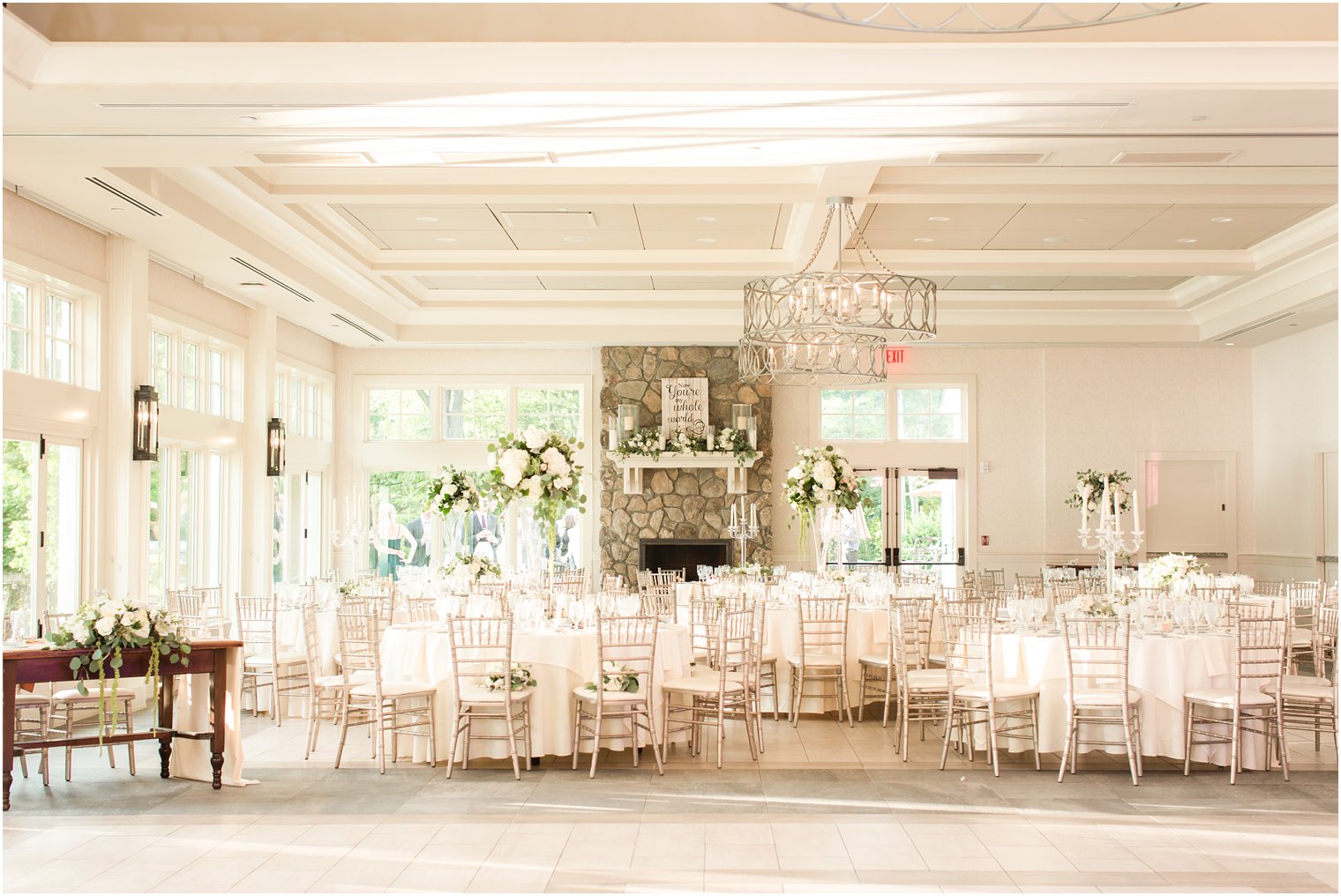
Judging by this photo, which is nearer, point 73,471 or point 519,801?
point 519,801

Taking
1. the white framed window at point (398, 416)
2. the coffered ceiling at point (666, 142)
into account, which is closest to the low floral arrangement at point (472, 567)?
the coffered ceiling at point (666, 142)

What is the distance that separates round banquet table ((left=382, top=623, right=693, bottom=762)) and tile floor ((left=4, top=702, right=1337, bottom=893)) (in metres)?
0.17

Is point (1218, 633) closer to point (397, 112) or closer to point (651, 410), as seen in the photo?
point (397, 112)

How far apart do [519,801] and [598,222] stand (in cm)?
610

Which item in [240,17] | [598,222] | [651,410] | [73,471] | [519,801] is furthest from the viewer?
[651,410]

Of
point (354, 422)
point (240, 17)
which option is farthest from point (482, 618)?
point (354, 422)

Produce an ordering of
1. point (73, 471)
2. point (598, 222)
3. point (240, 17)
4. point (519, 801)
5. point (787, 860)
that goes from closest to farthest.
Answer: point (787, 860) < point (240, 17) < point (519, 801) < point (73, 471) < point (598, 222)

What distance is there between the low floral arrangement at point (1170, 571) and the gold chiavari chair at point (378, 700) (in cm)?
666

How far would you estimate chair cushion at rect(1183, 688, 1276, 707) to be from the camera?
7338mm

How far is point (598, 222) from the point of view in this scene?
11.3 meters

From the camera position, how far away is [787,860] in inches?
217

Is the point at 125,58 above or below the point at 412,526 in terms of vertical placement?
above

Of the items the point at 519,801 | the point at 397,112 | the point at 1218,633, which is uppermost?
the point at 397,112

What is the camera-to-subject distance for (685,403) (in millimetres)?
16062
